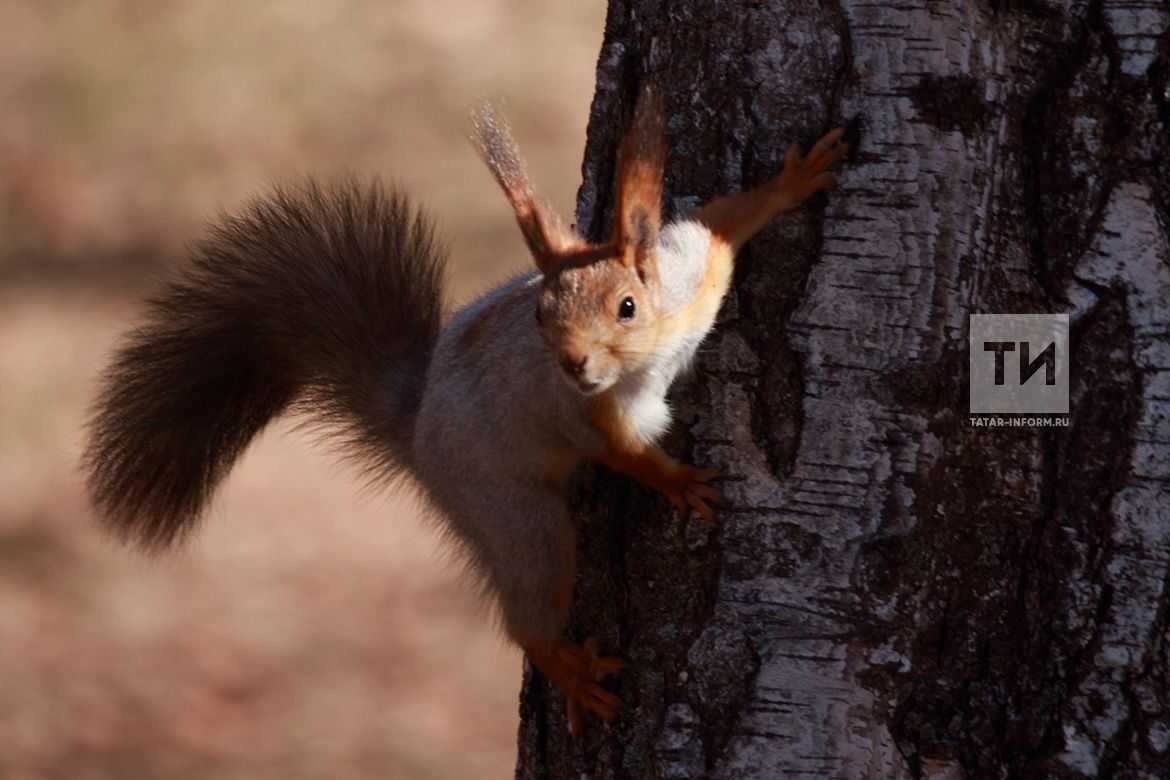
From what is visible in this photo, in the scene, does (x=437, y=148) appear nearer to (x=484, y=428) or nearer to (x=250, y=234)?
(x=250, y=234)

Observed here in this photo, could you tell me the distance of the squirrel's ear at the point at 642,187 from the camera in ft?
3.77

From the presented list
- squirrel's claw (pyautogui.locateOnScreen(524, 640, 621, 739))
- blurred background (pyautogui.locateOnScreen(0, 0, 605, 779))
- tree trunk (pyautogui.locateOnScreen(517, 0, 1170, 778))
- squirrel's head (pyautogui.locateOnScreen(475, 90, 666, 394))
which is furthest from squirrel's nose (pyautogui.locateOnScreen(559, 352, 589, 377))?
blurred background (pyautogui.locateOnScreen(0, 0, 605, 779))

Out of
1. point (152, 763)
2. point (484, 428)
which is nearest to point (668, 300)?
point (484, 428)

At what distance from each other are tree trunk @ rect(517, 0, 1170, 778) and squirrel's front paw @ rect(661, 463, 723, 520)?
0.02m

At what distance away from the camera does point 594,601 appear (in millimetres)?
1369

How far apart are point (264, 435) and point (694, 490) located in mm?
2205

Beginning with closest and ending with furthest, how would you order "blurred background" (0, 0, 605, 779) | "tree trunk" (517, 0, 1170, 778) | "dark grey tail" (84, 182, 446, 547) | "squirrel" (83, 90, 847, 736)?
"tree trunk" (517, 0, 1170, 778)
"squirrel" (83, 90, 847, 736)
"dark grey tail" (84, 182, 446, 547)
"blurred background" (0, 0, 605, 779)

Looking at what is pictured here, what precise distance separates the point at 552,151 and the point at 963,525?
3372mm

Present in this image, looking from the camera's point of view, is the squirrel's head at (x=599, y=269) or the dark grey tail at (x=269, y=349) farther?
the dark grey tail at (x=269, y=349)

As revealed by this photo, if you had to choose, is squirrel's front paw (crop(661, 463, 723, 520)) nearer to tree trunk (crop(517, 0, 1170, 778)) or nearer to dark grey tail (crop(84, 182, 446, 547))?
tree trunk (crop(517, 0, 1170, 778))

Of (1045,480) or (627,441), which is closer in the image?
(1045,480)
